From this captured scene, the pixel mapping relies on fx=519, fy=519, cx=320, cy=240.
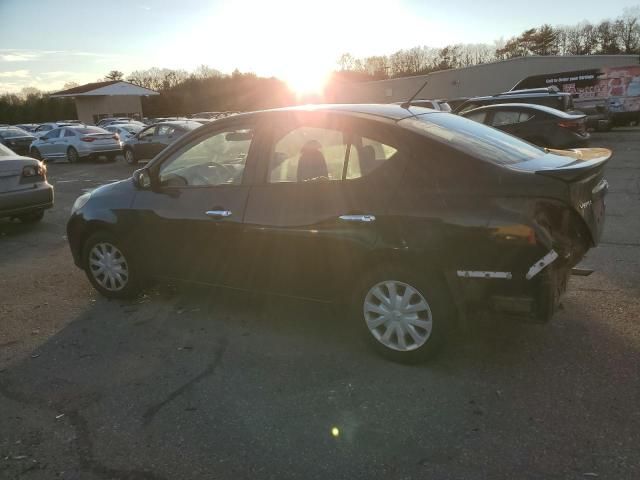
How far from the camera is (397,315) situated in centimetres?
345

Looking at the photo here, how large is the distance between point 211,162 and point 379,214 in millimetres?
1712

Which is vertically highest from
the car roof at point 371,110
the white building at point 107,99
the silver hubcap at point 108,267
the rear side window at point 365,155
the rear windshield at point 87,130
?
the white building at point 107,99

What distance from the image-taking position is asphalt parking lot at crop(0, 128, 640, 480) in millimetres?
2635

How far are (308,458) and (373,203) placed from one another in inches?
63.5

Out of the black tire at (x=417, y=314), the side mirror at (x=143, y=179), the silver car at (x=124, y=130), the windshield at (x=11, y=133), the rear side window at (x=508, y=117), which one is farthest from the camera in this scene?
the windshield at (x=11, y=133)

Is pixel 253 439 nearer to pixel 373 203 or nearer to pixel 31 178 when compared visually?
pixel 373 203

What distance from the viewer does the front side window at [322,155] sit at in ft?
11.6

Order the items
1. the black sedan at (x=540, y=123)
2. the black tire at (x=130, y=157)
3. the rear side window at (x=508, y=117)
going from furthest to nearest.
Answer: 1. the black tire at (x=130, y=157)
2. the rear side window at (x=508, y=117)
3. the black sedan at (x=540, y=123)

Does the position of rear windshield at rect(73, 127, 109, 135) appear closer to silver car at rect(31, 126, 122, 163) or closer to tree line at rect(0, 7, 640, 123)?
silver car at rect(31, 126, 122, 163)

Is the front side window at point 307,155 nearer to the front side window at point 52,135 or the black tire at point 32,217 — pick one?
the black tire at point 32,217

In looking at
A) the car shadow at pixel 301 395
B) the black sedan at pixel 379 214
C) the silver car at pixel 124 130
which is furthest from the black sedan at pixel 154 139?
the car shadow at pixel 301 395

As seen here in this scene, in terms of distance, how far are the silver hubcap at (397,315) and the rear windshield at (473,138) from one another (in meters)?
0.98

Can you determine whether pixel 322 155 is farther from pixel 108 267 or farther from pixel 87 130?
pixel 87 130

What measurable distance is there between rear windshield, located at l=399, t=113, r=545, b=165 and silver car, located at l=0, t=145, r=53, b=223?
23.4 ft
